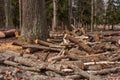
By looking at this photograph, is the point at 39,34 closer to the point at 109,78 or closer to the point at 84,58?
the point at 84,58

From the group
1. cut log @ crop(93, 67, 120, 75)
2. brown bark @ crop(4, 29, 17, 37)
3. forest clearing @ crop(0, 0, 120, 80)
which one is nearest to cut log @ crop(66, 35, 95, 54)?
forest clearing @ crop(0, 0, 120, 80)

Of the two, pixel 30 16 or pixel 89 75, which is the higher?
pixel 30 16

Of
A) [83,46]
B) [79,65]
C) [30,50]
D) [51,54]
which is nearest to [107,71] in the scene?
[79,65]

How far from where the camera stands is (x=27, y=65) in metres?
8.06

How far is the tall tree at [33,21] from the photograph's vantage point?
37.1 feet

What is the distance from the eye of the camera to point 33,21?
1136 cm

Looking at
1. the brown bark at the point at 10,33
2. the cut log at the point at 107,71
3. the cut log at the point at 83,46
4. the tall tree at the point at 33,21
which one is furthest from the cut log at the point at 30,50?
the cut log at the point at 107,71

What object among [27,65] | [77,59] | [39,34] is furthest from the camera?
[39,34]

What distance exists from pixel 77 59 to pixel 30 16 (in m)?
3.57

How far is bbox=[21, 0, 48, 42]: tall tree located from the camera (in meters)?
11.3

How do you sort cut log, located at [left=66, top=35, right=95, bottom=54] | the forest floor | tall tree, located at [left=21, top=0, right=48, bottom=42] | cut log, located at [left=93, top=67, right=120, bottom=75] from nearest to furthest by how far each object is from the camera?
the forest floor
cut log, located at [left=93, top=67, right=120, bottom=75]
cut log, located at [left=66, top=35, right=95, bottom=54]
tall tree, located at [left=21, top=0, right=48, bottom=42]

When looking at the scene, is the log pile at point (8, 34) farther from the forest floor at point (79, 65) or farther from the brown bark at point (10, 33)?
the forest floor at point (79, 65)

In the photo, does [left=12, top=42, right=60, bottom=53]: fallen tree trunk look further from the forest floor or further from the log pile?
the log pile

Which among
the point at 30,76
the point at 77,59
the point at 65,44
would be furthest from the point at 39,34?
the point at 30,76
